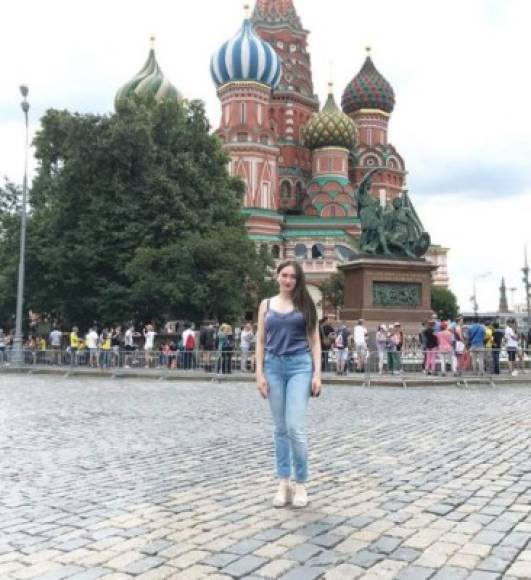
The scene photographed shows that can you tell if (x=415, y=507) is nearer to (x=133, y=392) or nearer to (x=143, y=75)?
(x=133, y=392)

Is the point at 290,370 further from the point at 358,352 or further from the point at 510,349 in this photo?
the point at 510,349

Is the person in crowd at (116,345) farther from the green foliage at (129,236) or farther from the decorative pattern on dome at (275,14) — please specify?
the decorative pattern on dome at (275,14)

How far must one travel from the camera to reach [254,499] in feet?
18.1

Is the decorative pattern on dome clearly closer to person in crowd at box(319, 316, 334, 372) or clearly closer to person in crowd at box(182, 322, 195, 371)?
person in crowd at box(182, 322, 195, 371)

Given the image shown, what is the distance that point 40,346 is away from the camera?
31.4 m

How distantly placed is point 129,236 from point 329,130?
146ft

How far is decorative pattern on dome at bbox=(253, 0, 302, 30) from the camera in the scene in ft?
259

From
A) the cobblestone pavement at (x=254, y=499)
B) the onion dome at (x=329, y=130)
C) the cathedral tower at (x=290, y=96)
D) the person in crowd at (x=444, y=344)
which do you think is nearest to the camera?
the cobblestone pavement at (x=254, y=499)

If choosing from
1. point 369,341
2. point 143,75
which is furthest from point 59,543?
point 143,75

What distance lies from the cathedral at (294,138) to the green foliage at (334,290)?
4.02 feet

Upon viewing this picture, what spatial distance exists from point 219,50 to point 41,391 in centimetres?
5521

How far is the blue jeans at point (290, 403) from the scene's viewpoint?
17.5 feet

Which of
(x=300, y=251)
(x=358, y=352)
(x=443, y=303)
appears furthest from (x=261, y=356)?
(x=443, y=303)

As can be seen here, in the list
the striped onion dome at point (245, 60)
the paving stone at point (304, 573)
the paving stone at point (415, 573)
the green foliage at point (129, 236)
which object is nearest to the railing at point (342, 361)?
the green foliage at point (129, 236)
